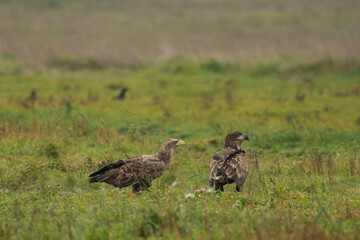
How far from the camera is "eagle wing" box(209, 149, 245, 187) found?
7559 millimetres

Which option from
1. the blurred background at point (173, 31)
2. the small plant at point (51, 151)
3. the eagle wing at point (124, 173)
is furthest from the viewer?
the blurred background at point (173, 31)

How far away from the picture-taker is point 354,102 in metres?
17.6

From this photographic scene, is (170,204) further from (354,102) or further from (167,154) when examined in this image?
(354,102)

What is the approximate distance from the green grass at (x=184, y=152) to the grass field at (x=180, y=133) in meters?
0.03

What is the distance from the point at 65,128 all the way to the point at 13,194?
485cm

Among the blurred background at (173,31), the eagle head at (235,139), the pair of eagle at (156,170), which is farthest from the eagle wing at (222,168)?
the blurred background at (173,31)

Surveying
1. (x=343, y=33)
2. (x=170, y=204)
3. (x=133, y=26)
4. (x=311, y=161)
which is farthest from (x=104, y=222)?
(x=133, y=26)

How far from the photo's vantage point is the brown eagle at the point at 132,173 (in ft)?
26.2

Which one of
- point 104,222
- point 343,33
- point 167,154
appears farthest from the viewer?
point 343,33

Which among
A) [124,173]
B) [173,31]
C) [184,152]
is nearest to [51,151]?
[184,152]

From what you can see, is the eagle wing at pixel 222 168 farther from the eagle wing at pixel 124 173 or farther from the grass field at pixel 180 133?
the eagle wing at pixel 124 173

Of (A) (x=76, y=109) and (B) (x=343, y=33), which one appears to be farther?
(B) (x=343, y=33)

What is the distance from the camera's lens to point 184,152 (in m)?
9.38

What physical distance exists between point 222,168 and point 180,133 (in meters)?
5.22
